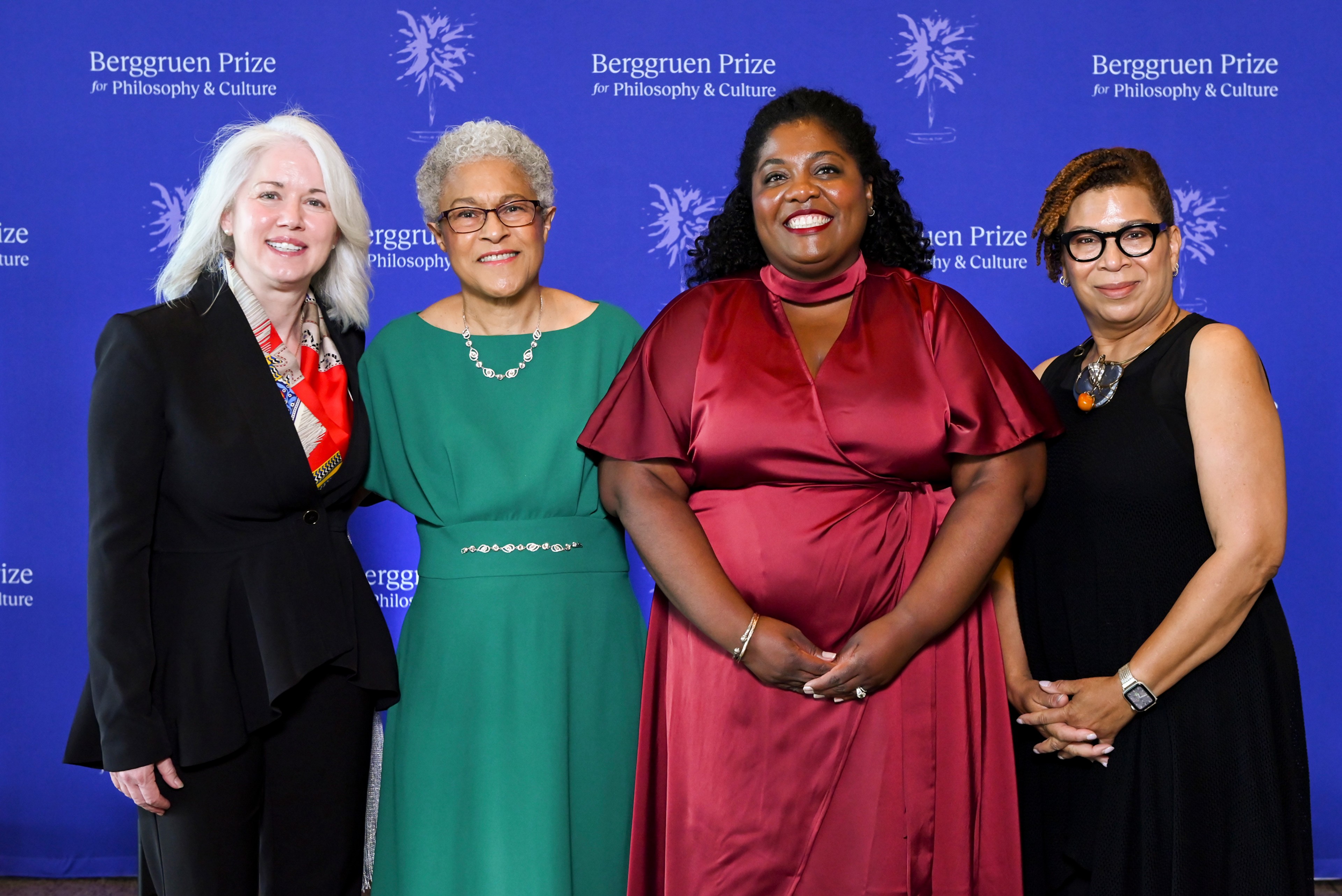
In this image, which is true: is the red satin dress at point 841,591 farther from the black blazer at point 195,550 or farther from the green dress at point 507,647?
the black blazer at point 195,550

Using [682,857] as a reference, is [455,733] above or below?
above

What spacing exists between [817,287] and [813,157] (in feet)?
0.74

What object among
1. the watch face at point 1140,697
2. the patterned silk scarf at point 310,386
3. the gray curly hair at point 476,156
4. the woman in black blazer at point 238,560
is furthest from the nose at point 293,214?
the watch face at point 1140,697

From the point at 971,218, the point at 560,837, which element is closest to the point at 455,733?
the point at 560,837

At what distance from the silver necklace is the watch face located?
1272 mm

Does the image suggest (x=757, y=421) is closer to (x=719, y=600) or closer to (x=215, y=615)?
(x=719, y=600)

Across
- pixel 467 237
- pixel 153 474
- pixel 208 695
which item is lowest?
pixel 208 695

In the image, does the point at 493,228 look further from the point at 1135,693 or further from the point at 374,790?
the point at 1135,693

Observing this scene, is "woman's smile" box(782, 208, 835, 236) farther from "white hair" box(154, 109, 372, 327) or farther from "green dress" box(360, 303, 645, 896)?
"white hair" box(154, 109, 372, 327)

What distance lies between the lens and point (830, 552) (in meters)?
1.72

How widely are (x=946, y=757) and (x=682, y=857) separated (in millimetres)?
485

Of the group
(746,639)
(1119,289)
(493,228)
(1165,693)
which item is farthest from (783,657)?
(493,228)

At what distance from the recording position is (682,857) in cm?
180

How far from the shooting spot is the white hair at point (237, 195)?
197 centimetres
